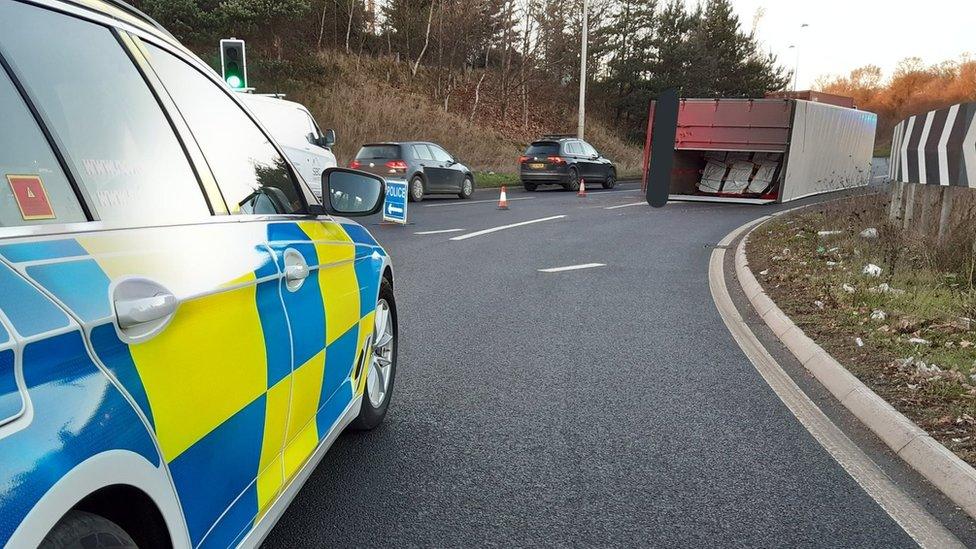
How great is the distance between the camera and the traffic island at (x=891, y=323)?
146 inches

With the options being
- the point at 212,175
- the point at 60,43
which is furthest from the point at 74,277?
the point at 212,175

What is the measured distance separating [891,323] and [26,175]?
5.95 m

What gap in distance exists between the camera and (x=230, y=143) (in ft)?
8.32

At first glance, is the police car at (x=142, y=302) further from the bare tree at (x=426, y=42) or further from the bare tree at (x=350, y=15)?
the bare tree at (x=426, y=42)

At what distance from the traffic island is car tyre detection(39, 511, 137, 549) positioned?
3.28 metres

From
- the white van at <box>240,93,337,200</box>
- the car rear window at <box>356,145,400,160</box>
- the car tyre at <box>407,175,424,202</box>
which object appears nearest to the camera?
the white van at <box>240,93,337,200</box>

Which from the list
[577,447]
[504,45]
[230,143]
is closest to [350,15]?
[504,45]

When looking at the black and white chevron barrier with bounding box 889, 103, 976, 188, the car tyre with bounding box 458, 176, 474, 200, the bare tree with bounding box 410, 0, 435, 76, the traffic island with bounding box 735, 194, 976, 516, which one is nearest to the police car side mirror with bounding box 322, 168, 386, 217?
the traffic island with bounding box 735, 194, 976, 516

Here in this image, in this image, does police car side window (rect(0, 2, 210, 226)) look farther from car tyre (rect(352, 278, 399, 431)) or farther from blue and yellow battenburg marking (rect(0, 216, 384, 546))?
car tyre (rect(352, 278, 399, 431))

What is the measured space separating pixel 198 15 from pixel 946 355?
91.0 ft

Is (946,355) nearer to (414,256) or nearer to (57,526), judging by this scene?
(57,526)

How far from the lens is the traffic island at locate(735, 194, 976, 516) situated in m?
3.71

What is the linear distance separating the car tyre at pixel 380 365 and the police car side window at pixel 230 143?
0.96 meters

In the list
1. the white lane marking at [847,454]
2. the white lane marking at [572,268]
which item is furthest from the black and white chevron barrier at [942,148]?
the white lane marking at [572,268]
